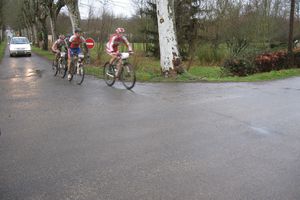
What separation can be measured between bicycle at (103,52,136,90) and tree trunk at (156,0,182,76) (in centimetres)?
262

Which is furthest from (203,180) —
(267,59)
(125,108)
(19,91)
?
(267,59)

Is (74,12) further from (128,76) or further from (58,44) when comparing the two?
(128,76)

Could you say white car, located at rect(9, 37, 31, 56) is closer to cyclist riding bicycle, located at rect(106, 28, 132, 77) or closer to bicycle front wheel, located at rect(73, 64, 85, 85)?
bicycle front wheel, located at rect(73, 64, 85, 85)

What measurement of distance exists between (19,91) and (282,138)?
328 inches

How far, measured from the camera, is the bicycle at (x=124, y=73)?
11234 millimetres

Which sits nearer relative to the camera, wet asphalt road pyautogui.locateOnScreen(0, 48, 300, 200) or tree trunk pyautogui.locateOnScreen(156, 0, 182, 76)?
wet asphalt road pyautogui.locateOnScreen(0, 48, 300, 200)

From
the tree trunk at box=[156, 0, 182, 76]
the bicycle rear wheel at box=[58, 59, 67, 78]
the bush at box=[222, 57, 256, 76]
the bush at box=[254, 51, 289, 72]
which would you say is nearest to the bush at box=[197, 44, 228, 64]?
the bush at box=[254, 51, 289, 72]

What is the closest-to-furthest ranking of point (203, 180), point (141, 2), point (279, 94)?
point (203, 180), point (279, 94), point (141, 2)

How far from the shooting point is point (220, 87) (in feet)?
38.2

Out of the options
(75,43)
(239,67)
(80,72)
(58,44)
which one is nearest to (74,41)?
(75,43)

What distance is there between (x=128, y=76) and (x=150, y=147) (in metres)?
6.17

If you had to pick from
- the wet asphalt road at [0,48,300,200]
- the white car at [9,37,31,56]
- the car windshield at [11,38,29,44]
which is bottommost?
the wet asphalt road at [0,48,300,200]

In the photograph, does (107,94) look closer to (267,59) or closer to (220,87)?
(220,87)

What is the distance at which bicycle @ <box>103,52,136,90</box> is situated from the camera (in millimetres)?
11234
